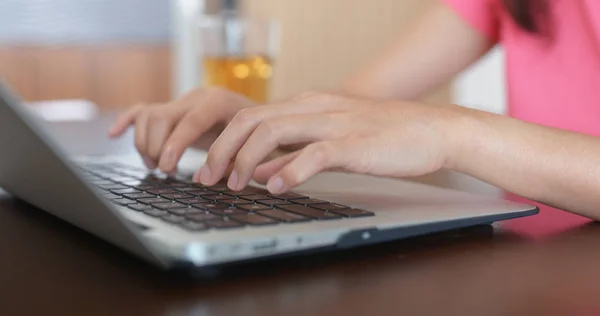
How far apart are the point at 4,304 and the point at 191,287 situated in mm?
92

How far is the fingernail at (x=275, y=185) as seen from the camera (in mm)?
553

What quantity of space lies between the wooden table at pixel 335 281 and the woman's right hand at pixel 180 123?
22 cm

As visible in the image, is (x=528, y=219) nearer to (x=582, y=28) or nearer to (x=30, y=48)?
(x=582, y=28)

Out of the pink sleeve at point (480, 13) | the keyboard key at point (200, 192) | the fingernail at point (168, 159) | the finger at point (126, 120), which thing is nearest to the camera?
the keyboard key at point (200, 192)

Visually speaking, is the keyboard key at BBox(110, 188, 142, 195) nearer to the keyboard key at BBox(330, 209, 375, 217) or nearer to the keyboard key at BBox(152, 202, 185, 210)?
the keyboard key at BBox(152, 202, 185, 210)

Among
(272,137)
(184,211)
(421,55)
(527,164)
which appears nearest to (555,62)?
(421,55)

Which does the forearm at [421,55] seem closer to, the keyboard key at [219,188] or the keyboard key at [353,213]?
the keyboard key at [219,188]

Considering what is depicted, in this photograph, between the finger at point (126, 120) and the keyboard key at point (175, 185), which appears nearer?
the keyboard key at point (175, 185)

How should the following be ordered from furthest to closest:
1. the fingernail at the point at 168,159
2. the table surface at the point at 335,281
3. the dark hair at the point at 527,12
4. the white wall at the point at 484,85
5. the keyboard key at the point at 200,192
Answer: the white wall at the point at 484,85, the dark hair at the point at 527,12, the fingernail at the point at 168,159, the keyboard key at the point at 200,192, the table surface at the point at 335,281

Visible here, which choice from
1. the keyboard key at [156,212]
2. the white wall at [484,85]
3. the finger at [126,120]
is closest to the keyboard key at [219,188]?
the keyboard key at [156,212]

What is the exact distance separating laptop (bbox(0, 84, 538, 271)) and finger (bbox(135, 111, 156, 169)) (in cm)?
11

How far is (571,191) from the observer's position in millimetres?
620

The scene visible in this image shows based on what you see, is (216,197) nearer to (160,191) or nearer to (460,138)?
(160,191)

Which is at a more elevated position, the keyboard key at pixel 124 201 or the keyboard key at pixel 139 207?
the keyboard key at pixel 139 207
